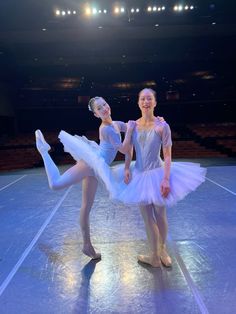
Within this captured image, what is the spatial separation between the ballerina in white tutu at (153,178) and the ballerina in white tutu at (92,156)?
0.37 feet

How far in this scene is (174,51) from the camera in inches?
545

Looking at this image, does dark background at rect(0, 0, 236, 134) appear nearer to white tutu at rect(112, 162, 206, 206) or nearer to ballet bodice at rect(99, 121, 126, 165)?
ballet bodice at rect(99, 121, 126, 165)

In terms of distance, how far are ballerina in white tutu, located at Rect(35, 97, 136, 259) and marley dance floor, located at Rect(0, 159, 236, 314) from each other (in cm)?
32

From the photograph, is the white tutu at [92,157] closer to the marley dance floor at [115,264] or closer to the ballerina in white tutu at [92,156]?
the ballerina in white tutu at [92,156]

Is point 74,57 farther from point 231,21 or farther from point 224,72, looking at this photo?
point 224,72

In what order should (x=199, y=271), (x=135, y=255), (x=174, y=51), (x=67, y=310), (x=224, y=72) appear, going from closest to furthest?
1. (x=67, y=310)
2. (x=199, y=271)
3. (x=135, y=255)
4. (x=174, y=51)
5. (x=224, y=72)

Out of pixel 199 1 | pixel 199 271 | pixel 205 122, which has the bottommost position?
pixel 205 122

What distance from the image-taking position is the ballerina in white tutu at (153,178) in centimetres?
222

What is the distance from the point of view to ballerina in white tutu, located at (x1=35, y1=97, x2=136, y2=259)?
234 centimetres

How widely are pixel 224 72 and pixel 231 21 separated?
588 centimetres

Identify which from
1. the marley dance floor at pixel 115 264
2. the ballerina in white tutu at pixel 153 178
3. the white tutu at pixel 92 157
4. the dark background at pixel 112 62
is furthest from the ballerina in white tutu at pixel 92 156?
the dark background at pixel 112 62

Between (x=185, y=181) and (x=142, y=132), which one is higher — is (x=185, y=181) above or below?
below

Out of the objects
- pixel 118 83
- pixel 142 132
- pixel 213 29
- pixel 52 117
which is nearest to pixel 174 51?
pixel 213 29

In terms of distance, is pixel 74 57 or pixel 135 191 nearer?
pixel 135 191
